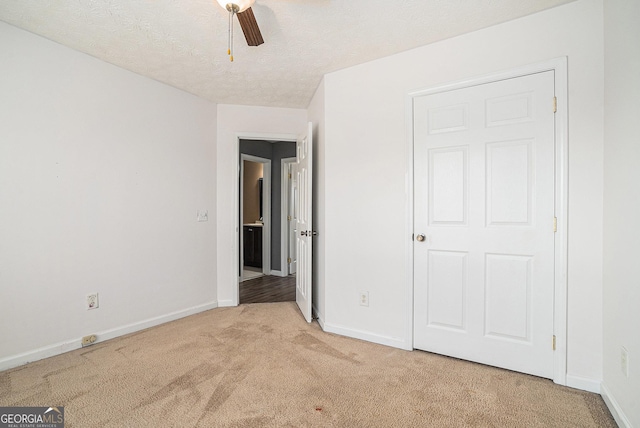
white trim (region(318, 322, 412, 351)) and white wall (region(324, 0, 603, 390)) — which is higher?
white wall (region(324, 0, 603, 390))

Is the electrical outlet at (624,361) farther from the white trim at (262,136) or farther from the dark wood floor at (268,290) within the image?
the white trim at (262,136)

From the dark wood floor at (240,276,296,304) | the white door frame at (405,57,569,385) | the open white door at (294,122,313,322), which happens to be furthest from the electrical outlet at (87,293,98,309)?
the white door frame at (405,57,569,385)

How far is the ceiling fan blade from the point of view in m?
1.69

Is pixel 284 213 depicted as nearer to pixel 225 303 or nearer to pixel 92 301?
pixel 225 303

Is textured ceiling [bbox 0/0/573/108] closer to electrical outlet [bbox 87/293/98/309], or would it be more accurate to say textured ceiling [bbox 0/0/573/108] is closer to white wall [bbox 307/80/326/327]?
white wall [bbox 307/80/326/327]

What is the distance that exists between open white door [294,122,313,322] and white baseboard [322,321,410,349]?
0.31 meters

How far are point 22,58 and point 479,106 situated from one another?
3.34 meters

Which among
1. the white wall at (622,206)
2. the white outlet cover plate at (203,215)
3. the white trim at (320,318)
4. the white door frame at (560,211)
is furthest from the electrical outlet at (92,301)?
the white wall at (622,206)

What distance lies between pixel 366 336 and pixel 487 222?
138cm

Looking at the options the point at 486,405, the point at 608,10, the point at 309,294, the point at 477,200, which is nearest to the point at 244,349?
the point at 309,294

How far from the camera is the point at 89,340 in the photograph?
251cm

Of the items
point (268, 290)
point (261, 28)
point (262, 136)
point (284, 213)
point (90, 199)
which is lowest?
point (268, 290)

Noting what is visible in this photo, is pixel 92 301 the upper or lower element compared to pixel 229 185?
lower

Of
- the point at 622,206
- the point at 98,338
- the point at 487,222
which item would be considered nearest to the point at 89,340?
the point at 98,338
